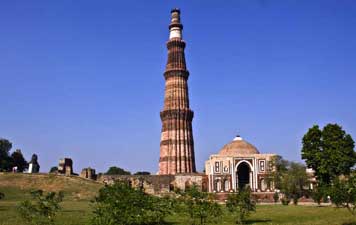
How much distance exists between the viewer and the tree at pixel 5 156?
208 feet

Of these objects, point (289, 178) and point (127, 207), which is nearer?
point (127, 207)

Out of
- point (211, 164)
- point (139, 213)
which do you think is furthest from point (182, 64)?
point (139, 213)

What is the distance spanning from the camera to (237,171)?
2239 inches

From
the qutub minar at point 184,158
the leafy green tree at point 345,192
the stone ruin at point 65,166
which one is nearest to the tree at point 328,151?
the qutub minar at point 184,158

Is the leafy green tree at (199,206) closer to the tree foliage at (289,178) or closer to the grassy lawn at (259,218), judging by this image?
the grassy lawn at (259,218)

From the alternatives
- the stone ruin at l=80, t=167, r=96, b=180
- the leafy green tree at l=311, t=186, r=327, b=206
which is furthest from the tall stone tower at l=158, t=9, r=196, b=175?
the leafy green tree at l=311, t=186, r=327, b=206

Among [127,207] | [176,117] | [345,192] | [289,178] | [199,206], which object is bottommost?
[199,206]

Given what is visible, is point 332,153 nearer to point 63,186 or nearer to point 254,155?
point 254,155

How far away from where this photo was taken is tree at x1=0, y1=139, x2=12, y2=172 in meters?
63.5

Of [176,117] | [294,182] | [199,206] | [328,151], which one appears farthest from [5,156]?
[199,206]

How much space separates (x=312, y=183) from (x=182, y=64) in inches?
926

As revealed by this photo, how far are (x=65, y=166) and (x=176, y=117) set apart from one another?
15.8 metres

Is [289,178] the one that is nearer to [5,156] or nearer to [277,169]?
[277,169]

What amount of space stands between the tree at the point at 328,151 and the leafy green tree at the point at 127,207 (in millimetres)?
22971
